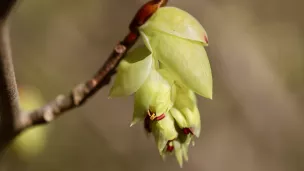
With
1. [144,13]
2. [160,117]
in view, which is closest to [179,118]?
[160,117]

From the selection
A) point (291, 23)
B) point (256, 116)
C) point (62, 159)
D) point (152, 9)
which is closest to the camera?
point (152, 9)

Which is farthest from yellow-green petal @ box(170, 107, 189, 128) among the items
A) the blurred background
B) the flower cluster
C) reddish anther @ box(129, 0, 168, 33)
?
the blurred background

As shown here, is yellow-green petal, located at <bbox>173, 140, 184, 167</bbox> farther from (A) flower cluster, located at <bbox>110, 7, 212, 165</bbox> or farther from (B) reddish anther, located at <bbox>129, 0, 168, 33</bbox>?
(B) reddish anther, located at <bbox>129, 0, 168, 33</bbox>

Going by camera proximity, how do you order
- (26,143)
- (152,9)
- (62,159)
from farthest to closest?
(62,159) < (26,143) < (152,9)

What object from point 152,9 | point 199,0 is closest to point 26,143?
point 152,9

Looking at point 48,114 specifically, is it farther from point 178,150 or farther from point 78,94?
point 178,150

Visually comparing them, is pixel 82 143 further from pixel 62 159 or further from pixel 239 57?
pixel 239 57
